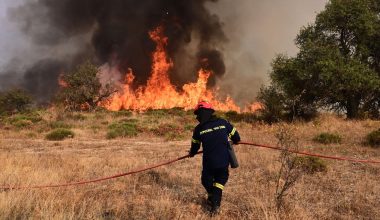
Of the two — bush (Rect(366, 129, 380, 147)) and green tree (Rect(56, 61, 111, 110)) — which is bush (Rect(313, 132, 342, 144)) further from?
green tree (Rect(56, 61, 111, 110))

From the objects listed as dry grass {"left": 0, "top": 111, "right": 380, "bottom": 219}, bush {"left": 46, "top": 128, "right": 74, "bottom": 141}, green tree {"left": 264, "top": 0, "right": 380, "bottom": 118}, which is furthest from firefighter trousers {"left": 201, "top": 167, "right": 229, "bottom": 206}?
green tree {"left": 264, "top": 0, "right": 380, "bottom": 118}

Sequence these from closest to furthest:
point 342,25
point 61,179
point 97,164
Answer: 1. point 61,179
2. point 97,164
3. point 342,25

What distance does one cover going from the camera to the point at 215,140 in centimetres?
755

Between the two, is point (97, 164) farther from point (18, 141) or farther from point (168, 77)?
point (168, 77)

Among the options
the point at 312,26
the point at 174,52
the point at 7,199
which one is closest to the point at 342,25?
the point at 312,26

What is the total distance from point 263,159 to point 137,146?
22.7ft

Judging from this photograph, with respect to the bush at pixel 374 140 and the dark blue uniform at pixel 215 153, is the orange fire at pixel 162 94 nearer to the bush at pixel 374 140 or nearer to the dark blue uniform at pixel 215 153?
the bush at pixel 374 140

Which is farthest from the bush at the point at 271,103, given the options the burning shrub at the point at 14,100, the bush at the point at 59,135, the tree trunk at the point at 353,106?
the burning shrub at the point at 14,100

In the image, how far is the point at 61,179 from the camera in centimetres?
1002

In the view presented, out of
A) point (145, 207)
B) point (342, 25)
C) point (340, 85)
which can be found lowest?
point (145, 207)

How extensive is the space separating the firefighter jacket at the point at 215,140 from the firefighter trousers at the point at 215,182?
116mm

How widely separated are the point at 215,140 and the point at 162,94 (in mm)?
45184

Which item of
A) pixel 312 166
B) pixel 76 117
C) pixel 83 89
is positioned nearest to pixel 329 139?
pixel 312 166

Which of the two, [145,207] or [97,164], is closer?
[145,207]
